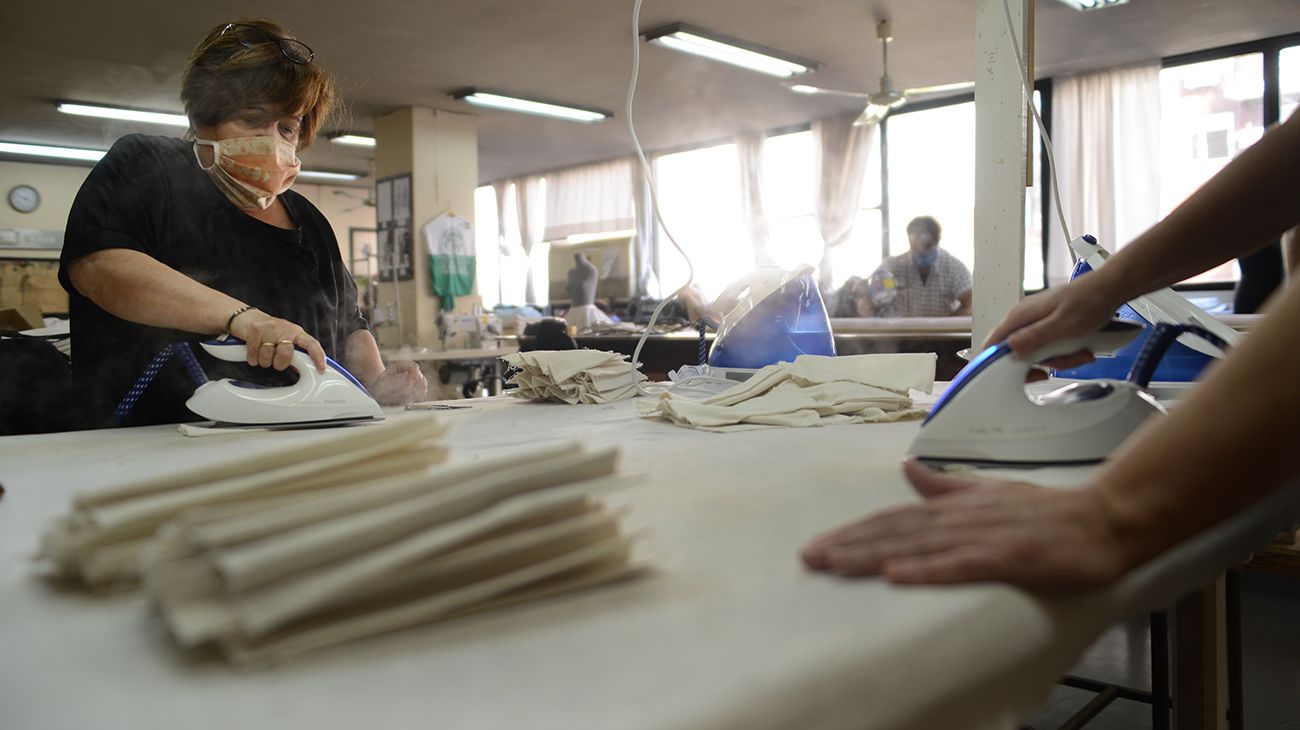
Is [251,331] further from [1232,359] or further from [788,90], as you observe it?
[788,90]

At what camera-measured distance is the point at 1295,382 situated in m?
0.39

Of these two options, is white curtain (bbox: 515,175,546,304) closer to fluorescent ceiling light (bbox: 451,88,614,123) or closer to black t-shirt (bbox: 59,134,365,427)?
fluorescent ceiling light (bbox: 451,88,614,123)

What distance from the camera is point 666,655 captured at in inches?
14.1

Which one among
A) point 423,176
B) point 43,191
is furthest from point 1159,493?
point 43,191

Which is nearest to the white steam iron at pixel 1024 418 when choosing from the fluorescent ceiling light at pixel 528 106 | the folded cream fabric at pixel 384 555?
the folded cream fabric at pixel 384 555

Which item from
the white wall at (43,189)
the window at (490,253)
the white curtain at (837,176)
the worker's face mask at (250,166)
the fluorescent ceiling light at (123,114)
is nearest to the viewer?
the worker's face mask at (250,166)

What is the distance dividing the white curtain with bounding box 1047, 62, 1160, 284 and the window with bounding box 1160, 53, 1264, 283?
93 mm

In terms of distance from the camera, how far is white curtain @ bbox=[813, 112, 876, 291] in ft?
25.6

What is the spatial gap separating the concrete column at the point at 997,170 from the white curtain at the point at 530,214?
9.14 m

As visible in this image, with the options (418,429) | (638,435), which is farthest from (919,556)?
(638,435)

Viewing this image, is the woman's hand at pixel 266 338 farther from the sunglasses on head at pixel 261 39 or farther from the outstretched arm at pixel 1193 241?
the outstretched arm at pixel 1193 241

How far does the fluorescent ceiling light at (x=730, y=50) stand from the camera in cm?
541

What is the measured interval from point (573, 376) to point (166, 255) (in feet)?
2.22

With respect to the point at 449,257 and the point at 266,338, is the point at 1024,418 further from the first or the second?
the point at 449,257
